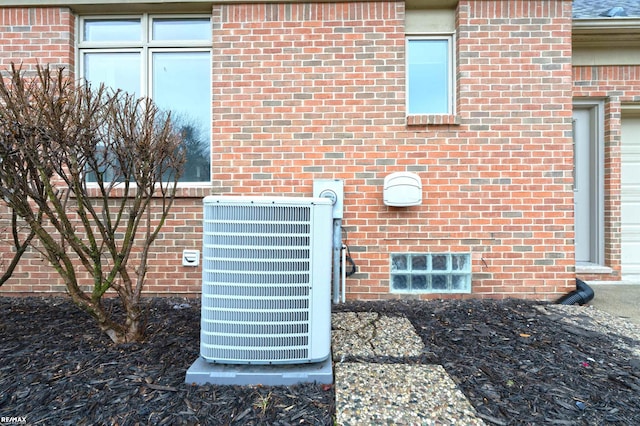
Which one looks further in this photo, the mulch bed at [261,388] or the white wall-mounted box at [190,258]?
the white wall-mounted box at [190,258]

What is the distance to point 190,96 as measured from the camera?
13.7 ft

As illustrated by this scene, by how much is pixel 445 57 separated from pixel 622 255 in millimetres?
3785

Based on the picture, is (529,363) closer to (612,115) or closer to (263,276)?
(263,276)

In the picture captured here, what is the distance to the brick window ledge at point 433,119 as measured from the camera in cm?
387

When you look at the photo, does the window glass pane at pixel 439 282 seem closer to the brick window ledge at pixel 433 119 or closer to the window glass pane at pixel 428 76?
the brick window ledge at pixel 433 119

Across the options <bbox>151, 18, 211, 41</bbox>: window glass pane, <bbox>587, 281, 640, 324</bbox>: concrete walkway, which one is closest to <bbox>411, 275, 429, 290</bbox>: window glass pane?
<bbox>587, 281, 640, 324</bbox>: concrete walkway

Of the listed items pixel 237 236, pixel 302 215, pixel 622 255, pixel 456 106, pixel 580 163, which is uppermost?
pixel 456 106

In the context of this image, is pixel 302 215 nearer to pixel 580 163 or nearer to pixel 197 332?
pixel 197 332

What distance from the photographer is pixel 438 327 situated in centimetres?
304

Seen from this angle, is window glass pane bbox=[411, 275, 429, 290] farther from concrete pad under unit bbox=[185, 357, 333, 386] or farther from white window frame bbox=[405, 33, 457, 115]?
concrete pad under unit bbox=[185, 357, 333, 386]

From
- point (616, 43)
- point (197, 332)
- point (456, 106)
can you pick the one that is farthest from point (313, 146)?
point (616, 43)

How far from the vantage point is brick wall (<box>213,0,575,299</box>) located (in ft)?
12.8

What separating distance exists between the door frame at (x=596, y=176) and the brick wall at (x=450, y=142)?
1.26 m

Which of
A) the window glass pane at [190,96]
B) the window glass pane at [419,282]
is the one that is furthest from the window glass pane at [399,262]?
the window glass pane at [190,96]
